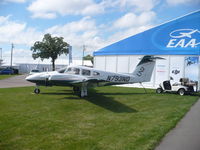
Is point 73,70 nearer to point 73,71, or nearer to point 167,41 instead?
point 73,71

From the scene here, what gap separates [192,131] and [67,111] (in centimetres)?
553

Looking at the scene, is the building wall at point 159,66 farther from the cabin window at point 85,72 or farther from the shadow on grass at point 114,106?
the shadow on grass at point 114,106

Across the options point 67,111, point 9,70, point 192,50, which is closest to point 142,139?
point 67,111

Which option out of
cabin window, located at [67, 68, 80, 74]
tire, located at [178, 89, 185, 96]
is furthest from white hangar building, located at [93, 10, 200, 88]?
cabin window, located at [67, 68, 80, 74]

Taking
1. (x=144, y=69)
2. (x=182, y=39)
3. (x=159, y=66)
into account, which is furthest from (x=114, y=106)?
(x=182, y=39)

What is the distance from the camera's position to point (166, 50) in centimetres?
2212

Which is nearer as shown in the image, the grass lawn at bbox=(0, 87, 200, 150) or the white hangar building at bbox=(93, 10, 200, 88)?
the grass lawn at bbox=(0, 87, 200, 150)

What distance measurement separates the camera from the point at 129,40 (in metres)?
24.6

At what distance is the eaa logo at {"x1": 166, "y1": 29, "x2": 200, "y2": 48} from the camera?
2139 cm

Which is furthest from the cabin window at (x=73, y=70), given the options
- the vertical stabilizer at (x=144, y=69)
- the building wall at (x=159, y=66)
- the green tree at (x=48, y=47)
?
the green tree at (x=48, y=47)

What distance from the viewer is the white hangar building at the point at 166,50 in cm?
2094

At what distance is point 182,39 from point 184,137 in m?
17.7

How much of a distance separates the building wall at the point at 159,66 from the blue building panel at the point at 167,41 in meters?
0.59

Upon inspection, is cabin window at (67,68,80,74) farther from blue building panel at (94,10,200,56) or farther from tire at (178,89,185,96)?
blue building panel at (94,10,200,56)
